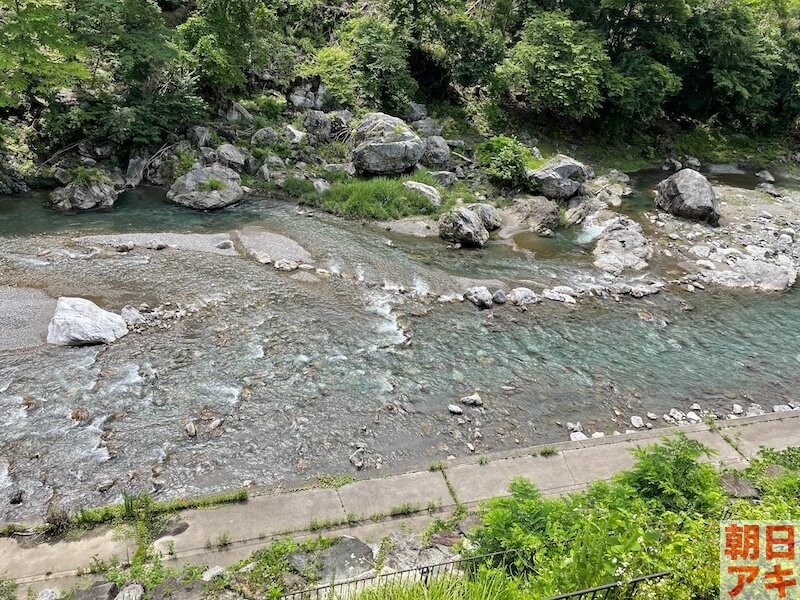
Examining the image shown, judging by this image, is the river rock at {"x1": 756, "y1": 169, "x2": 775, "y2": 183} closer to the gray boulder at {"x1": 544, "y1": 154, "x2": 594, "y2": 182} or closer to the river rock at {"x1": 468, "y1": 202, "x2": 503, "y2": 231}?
the gray boulder at {"x1": 544, "y1": 154, "x2": 594, "y2": 182}

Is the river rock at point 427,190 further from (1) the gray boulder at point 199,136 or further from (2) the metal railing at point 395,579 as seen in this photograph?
(2) the metal railing at point 395,579

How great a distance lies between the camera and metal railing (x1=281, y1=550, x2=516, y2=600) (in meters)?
5.64

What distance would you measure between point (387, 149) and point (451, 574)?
19333 millimetres

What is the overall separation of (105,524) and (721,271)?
19.2 m

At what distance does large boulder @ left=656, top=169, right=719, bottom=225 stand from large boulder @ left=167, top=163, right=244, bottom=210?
18.1 meters

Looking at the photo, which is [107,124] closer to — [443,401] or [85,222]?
[85,222]

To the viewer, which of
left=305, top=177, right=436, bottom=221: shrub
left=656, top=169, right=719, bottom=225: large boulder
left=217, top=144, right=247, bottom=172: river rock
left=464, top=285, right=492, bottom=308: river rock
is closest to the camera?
left=464, top=285, right=492, bottom=308: river rock

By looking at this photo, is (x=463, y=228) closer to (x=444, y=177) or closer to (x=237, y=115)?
(x=444, y=177)

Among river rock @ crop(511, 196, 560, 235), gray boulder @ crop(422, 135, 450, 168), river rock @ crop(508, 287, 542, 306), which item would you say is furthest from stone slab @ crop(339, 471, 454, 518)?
gray boulder @ crop(422, 135, 450, 168)

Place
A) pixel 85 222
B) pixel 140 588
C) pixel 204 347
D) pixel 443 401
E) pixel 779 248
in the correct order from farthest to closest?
pixel 779 248, pixel 85 222, pixel 204 347, pixel 443 401, pixel 140 588

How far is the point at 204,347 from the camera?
Answer: 12336 millimetres

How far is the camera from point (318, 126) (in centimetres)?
2542

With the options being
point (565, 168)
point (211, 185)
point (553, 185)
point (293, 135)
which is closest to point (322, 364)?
point (211, 185)

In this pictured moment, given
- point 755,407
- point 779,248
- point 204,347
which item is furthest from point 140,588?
point 779,248
